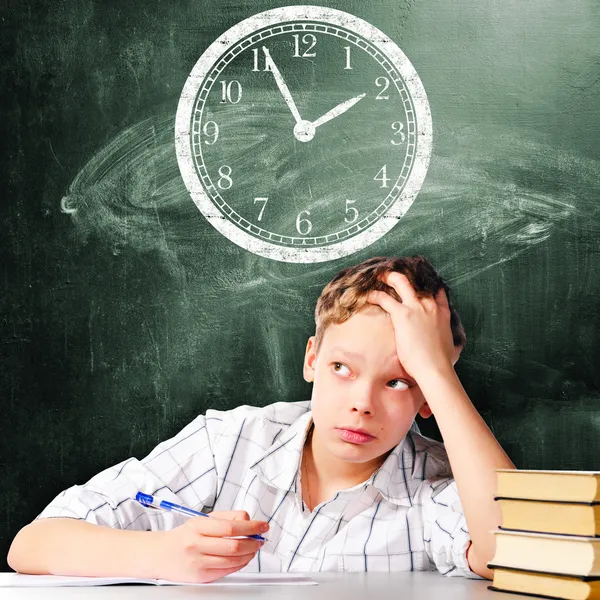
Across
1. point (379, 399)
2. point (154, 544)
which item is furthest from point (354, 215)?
point (154, 544)

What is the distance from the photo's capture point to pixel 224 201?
2053 millimetres

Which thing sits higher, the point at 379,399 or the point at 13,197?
the point at 13,197

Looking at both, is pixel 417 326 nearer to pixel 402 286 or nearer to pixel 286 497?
pixel 402 286

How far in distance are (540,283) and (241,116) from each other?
30.1 inches

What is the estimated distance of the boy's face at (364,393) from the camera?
5.24 feet

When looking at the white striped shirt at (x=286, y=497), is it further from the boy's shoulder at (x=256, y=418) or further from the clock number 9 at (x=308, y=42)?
the clock number 9 at (x=308, y=42)

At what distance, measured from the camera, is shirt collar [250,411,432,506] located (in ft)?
5.50

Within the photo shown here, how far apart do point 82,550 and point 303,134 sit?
1.06 m

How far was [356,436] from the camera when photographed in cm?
160

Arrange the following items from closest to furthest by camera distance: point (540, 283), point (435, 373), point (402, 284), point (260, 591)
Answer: point (260, 591) → point (435, 373) → point (402, 284) → point (540, 283)

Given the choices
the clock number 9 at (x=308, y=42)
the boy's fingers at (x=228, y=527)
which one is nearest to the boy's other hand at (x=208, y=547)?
the boy's fingers at (x=228, y=527)

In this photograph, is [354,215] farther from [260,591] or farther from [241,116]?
[260,591]

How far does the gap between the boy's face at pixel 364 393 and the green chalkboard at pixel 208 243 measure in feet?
1.24

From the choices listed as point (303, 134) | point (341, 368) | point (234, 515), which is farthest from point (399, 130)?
point (234, 515)
